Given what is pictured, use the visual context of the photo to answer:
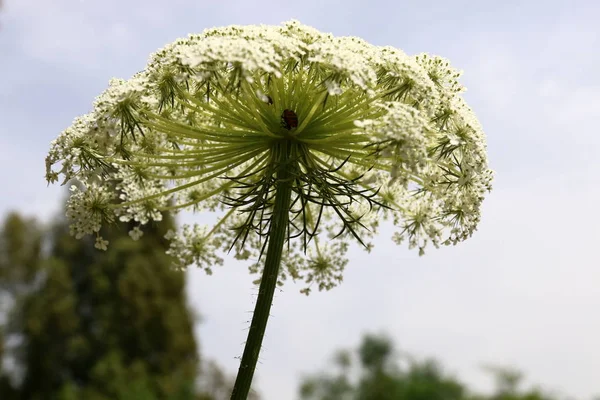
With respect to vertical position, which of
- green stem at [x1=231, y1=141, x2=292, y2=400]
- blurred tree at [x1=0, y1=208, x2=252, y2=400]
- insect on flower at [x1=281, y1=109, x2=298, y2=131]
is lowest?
green stem at [x1=231, y1=141, x2=292, y2=400]

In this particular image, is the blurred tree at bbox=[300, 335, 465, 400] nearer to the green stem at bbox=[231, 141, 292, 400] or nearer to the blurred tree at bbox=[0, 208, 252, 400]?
the blurred tree at bbox=[0, 208, 252, 400]

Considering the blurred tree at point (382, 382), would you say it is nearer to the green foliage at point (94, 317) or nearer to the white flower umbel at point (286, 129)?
the green foliage at point (94, 317)

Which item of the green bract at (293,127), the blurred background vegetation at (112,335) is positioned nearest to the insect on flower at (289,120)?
the green bract at (293,127)

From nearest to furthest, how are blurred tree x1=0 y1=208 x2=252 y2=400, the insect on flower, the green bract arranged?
the green bract → the insect on flower → blurred tree x1=0 y1=208 x2=252 y2=400

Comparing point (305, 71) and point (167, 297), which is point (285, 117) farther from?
point (167, 297)

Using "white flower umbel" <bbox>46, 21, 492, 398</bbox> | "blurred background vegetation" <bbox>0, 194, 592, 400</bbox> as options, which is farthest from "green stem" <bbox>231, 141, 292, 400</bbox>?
"blurred background vegetation" <bbox>0, 194, 592, 400</bbox>

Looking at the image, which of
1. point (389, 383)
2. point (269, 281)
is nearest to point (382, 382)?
point (389, 383)

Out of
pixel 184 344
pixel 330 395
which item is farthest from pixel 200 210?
pixel 330 395

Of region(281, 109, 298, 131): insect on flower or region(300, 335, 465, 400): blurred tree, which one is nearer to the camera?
region(281, 109, 298, 131): insect on flower
